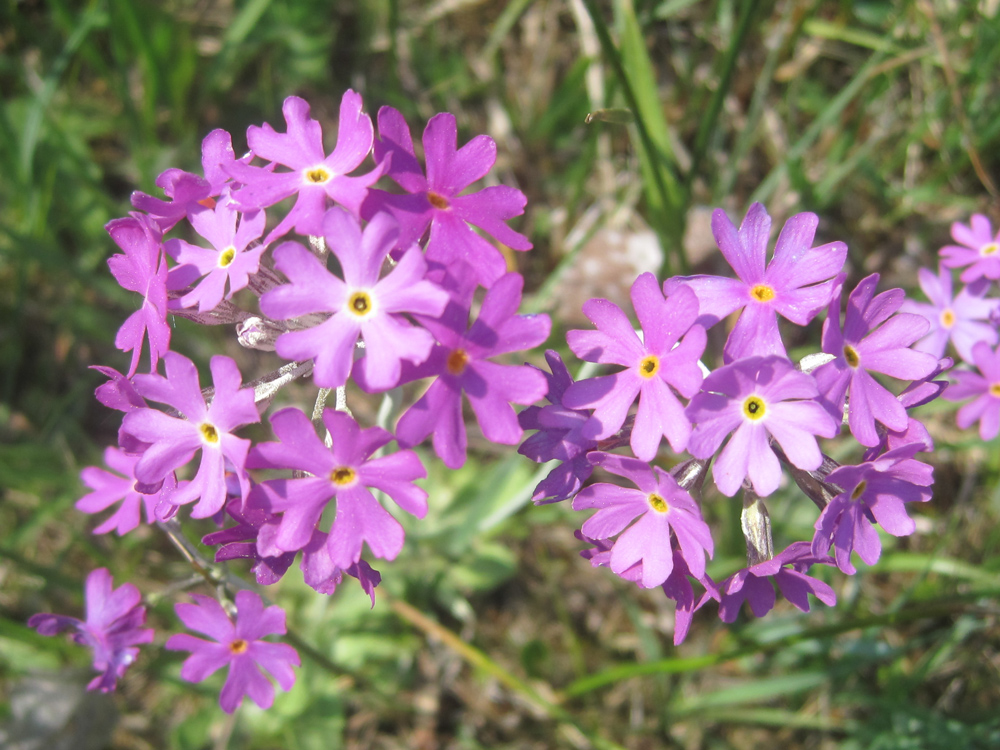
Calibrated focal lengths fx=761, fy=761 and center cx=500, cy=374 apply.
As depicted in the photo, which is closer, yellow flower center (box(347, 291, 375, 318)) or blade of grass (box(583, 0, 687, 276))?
yellow flower center (box(347, 291, 375, 318))

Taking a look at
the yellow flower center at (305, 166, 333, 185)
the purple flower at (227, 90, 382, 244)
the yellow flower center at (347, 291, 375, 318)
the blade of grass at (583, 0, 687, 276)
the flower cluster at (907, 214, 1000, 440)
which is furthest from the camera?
the flower cluster at (907, 214, 1000, 440)

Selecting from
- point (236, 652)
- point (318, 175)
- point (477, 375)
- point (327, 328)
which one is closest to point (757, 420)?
point (477, 375)

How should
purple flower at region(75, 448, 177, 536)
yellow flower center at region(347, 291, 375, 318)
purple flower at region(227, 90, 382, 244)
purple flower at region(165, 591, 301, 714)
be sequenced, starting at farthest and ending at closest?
purple flower at region(75, 448, 177, 536), purple flower at region(165, 591, 301, 714), purple flower at region(227, 90, 382, 244), yellow flower center at region(347, 291, 375, 318)

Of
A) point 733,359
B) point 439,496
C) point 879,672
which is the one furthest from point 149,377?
point 879,672

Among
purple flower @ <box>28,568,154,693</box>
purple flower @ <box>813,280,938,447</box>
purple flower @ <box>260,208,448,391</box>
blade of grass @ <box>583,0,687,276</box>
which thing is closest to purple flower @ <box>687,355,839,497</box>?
purple flower @ <box>813,280,938,447</box>

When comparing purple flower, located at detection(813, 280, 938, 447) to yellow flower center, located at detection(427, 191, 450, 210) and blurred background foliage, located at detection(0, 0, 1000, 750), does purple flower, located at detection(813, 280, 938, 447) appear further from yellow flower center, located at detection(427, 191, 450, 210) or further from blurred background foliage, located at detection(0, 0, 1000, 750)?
blurred background foliage, located at detection(0, 0, 1000, 750)

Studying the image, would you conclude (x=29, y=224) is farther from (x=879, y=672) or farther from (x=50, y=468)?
(x=879, y=672)
